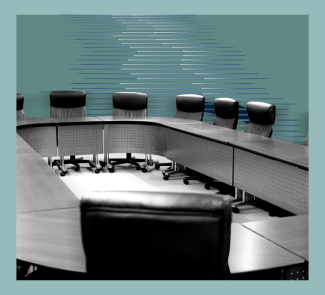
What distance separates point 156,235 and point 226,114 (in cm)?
493

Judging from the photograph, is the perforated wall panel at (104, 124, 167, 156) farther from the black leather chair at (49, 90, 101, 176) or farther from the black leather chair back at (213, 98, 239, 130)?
the black leather chair back at (213, 98, 239, 130)

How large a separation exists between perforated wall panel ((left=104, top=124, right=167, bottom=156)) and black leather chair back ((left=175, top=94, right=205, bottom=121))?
26.2 inches

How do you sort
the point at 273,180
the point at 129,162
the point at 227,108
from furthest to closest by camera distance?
the point at 129,162, the point at 227,108, the point at 273,180

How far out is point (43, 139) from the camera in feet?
21.1

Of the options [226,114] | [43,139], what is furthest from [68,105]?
[226,114]

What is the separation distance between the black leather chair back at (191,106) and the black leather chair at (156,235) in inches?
218

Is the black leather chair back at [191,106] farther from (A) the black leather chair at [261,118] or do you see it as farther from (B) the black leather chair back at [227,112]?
(A) the black leather chair at [261,118]

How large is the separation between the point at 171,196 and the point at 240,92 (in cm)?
729

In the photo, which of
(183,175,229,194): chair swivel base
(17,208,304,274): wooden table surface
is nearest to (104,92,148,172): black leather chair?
(183,175,229,194): chair swivel base

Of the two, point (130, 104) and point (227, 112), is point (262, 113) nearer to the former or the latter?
point (227, 112)

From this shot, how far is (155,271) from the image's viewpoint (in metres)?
1.43

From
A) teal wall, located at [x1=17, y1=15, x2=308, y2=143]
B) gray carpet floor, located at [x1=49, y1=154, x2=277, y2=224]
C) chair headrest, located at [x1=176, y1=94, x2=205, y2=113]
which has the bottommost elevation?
gray carpet floor, located at [x1=49, y1=154, x2=277, y2=224]

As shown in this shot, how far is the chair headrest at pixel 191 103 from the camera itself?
686cm

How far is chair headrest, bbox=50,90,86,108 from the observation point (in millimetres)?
7090
